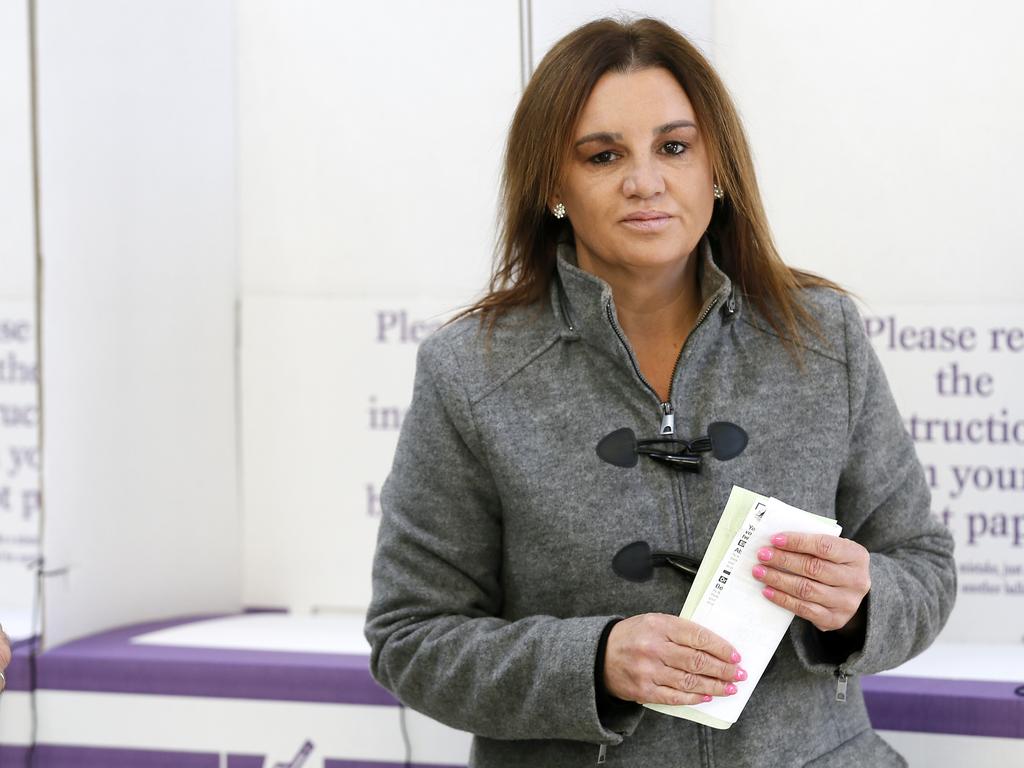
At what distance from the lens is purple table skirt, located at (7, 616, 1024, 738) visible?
198 cm

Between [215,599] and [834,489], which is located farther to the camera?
[215,599]

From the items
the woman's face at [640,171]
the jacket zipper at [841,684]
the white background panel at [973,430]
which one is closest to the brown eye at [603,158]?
the woman's face at [640,171]

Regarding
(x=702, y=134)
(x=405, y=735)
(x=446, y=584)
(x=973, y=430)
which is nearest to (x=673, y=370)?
(x=702, y=134)

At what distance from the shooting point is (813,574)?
1.33m

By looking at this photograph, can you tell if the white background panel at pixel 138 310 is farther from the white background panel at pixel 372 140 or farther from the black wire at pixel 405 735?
the black wire at pixel 405 735

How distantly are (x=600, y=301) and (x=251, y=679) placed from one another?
115cm

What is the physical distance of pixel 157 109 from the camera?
2525mm

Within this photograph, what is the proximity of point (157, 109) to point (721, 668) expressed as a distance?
5.92 ft

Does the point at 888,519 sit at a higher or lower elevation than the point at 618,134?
lower

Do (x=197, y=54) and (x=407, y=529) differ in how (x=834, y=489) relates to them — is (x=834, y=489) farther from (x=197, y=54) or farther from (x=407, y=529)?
(x=197, y=54)

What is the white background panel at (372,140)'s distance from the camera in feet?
8.00

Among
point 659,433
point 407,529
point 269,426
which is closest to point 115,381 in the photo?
point 269,426

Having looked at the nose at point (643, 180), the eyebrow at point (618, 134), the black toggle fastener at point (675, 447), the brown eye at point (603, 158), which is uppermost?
the eyebrow at point (618, 134)

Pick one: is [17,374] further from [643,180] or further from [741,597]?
[741,597]
